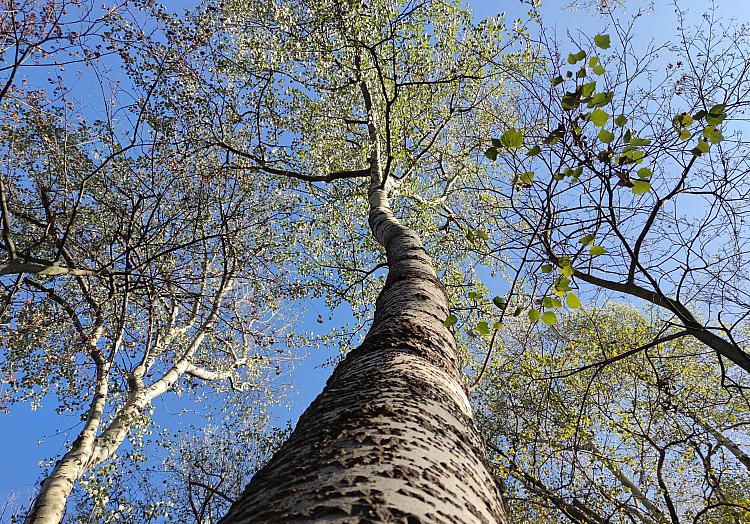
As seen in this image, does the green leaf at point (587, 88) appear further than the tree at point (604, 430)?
No

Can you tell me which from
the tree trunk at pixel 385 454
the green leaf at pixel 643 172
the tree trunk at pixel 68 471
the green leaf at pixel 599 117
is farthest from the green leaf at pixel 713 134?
the tree trunk at pixel 68 471

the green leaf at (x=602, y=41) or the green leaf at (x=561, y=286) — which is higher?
the green leaf at (x=602, y=41)

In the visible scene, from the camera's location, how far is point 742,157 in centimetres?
338

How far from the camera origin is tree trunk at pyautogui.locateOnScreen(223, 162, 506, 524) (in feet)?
2.30

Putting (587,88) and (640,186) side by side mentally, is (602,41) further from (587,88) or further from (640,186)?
(640,186)

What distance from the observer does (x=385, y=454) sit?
0.87 metres

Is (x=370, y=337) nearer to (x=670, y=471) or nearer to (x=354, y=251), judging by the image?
(x=354, y=251)

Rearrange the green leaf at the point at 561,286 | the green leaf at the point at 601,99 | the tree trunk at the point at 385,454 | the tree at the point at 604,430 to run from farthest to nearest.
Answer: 1. the tree at the point at 604,430
2. the green leaf at the point at 561,286
3. the green leaf at the point at 601,99
4. the tree trunk at the point at 385,454

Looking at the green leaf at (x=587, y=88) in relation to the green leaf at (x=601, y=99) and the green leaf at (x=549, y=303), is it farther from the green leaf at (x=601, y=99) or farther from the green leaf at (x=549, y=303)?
the green leaf at (x=549, y=303)

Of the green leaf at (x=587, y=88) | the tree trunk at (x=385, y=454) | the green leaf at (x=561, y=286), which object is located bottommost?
the tree trunk at (x=385, y=454)

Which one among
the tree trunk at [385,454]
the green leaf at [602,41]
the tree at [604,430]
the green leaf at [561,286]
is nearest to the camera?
the tree trunk at [385,454]

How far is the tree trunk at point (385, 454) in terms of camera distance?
2.30ft

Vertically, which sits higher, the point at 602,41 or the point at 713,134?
the point at 602,41

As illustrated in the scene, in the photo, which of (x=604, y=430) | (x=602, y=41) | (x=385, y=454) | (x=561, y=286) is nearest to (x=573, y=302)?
(x=561, y=286)
